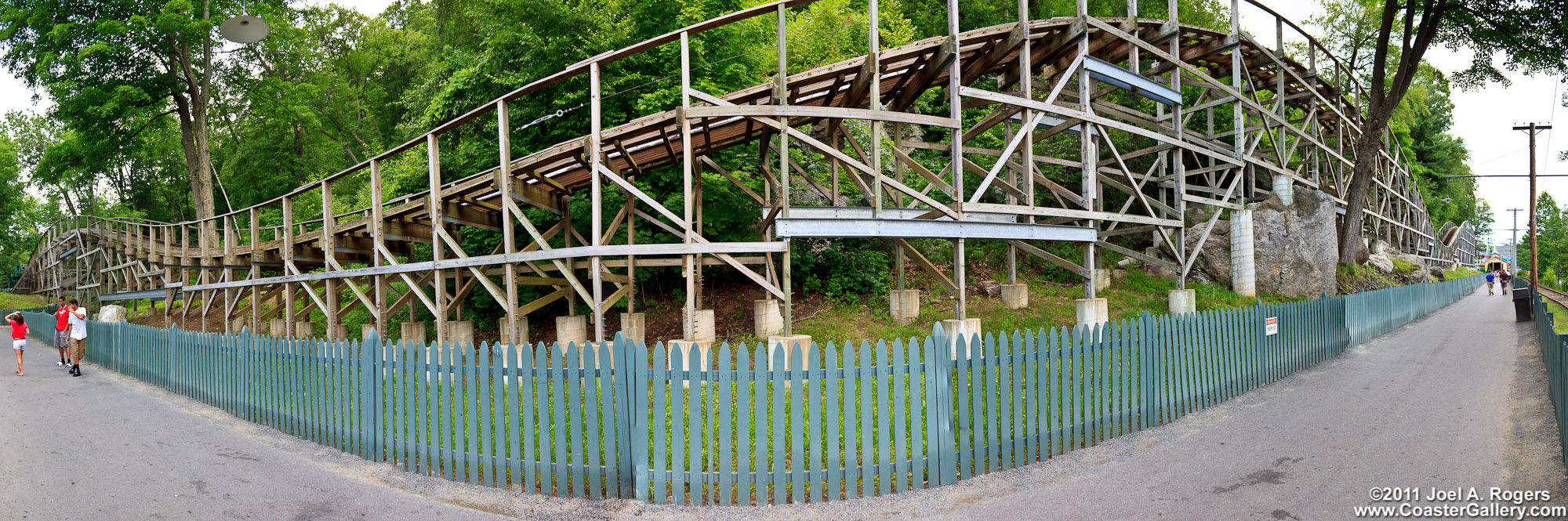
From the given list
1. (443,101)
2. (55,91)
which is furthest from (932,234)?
(55,91)

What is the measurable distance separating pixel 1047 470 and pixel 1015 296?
8.70 m

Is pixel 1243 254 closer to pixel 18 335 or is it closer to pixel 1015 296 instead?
pixel 1015 296

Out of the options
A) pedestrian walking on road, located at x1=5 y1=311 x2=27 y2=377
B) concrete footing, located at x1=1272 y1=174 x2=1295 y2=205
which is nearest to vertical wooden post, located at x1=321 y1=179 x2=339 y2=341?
pedestrian walking on road, located at x1=5 y1=311 x2=27 y2=377

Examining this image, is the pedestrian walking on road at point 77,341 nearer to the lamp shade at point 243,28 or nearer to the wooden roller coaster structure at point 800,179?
the wooden roller coaster structure at point 800,179

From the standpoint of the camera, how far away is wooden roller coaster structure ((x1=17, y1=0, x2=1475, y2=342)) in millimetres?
10500

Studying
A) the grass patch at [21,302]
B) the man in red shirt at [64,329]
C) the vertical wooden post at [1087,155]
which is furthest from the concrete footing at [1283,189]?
the grass patch at [21,302]

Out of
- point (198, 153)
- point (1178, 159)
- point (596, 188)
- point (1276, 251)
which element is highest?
point (198, 153)

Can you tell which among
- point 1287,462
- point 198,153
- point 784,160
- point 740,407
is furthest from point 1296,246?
point 198,153

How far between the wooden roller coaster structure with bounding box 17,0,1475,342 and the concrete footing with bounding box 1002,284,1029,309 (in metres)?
0.37

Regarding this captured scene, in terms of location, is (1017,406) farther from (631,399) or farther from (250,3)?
(250,3)

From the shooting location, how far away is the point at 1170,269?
16062 millimetres

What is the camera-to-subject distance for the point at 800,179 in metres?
17.8

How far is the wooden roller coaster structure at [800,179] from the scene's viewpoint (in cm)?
1050

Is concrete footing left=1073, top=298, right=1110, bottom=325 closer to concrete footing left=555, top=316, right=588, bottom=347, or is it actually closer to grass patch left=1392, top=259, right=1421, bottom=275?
concrete footing left=555, top=316, right=588, bottom=347
